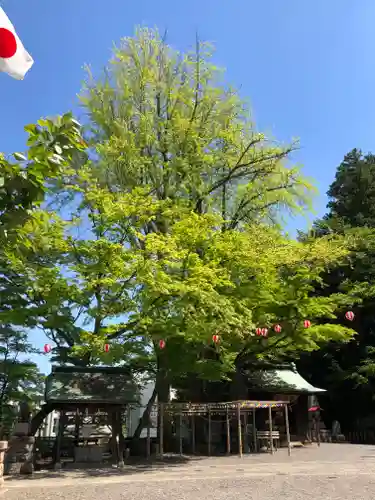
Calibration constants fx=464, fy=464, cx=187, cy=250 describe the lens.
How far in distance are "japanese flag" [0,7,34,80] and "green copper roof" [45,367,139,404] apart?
13.5m

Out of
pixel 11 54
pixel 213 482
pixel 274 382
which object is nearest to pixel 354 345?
pixel 274 382

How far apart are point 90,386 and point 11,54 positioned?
47.1 ft

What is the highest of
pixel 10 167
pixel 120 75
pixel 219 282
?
pixel 120 75

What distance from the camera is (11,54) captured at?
15.1ft

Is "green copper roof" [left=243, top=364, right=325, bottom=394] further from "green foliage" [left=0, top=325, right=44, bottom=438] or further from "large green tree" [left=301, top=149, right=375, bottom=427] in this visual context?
"green foliage" [left=0, top=325, right=44, bottom=438]

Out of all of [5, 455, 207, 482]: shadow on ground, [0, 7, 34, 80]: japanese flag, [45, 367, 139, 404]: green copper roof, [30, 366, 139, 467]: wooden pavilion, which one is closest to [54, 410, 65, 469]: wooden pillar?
[30, 366, 139, 467]: wooden pavilion

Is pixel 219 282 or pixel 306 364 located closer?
pixel 219 282

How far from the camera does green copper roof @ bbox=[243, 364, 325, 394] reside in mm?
24938

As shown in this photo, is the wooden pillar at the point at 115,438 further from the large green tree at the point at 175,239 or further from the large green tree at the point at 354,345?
the large green tree at the point at 354,345

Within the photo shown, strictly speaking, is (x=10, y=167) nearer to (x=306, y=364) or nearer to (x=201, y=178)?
(x=201, y=178)

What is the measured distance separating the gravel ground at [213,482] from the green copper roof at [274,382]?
777cm

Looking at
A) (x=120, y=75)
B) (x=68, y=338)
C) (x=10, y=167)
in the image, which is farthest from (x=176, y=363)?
(x=10, y=167)

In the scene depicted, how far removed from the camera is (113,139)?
1969cm

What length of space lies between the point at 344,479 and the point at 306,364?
905 inches
